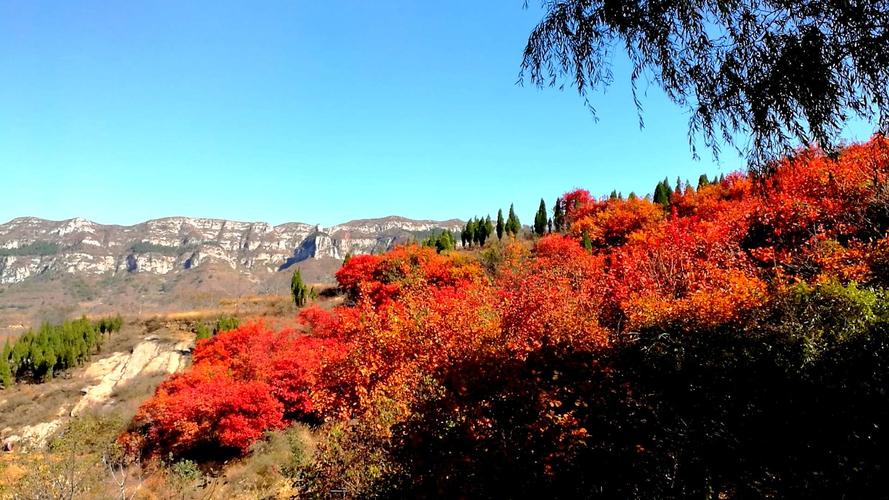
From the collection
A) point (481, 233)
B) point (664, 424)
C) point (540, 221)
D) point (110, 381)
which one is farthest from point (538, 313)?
point (481, 233)

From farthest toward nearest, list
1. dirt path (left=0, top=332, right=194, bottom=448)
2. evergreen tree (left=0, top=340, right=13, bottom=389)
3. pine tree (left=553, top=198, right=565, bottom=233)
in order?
pine tree (left=553, top=198, right=565, bottom=233), evergreen tree (left=0, top=340, right=13, bottom=389), dirt path (left=0, top=332, right=194, bottom=448)

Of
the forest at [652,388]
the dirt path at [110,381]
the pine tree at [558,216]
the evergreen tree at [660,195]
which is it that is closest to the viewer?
the forest at [652,388]

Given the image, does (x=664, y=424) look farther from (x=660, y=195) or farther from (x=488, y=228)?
(x=488, y=228)

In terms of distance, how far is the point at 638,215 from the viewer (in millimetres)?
49406

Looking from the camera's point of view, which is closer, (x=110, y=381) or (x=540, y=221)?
(x=110, y=381)

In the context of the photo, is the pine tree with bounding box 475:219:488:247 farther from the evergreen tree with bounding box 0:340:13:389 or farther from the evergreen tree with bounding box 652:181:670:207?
the evergreen tree with bounding box 0:340:13:389

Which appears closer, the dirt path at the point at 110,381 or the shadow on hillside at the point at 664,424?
the shadow on hillside at the point at 664,424

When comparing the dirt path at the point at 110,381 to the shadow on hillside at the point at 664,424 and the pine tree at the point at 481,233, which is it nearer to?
the shadow on hillside at the point at 664,424

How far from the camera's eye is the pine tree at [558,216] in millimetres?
69838

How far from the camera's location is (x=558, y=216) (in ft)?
239

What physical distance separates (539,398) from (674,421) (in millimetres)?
2764

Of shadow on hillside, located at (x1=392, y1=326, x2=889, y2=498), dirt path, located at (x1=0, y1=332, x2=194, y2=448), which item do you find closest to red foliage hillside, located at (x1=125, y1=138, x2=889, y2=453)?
shadow on hillside, located at (x1=392, y1=326, x2=889, y2=498)

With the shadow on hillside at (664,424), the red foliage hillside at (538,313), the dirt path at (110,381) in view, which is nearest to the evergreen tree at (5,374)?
the dirt path at (110,381)

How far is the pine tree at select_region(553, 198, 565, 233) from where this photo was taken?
69.8 metres
